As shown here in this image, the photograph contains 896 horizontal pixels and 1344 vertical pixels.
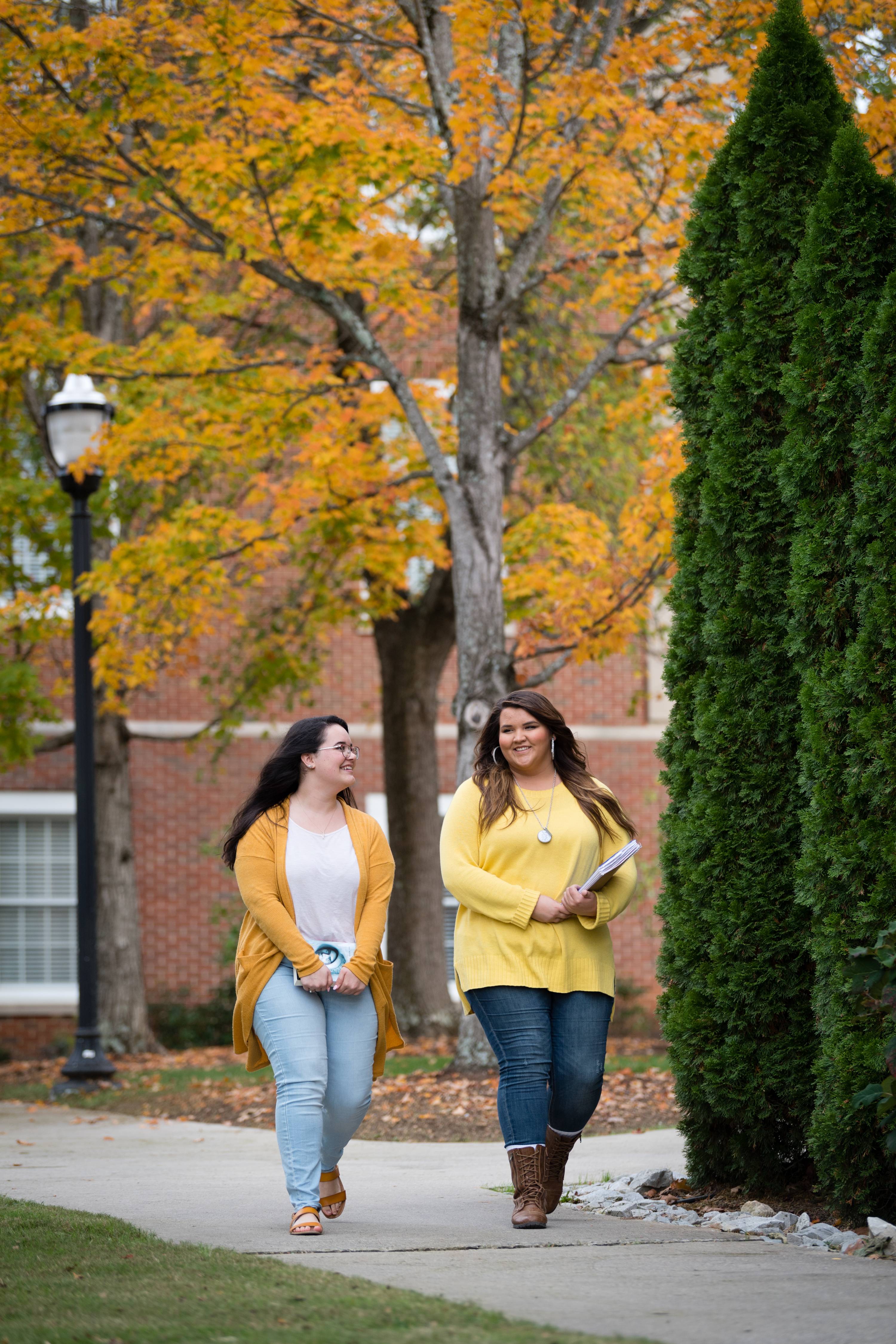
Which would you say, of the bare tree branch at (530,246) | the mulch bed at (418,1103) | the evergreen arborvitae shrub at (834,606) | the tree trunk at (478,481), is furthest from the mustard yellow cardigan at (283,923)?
the bare tree branch at (530,246)

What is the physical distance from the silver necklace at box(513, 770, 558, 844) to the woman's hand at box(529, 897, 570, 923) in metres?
0.22

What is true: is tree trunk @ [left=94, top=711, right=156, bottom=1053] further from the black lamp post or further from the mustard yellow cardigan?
the mustard yellow cardigan

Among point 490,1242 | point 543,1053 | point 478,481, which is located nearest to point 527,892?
point 543,1053

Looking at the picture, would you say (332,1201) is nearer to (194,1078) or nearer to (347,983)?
(347,983)

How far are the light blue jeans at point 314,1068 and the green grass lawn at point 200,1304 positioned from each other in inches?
21.4

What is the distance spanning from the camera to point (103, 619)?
1205 cm

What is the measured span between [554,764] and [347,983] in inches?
45.0

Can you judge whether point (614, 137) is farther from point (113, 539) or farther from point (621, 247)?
point (113, 539)

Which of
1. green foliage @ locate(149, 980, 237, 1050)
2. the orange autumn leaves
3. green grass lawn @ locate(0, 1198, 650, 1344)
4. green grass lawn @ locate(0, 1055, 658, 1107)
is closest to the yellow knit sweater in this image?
green grass lawn @ locate(0, 1198, 650, 1344)

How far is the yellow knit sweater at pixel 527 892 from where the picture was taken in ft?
17.6

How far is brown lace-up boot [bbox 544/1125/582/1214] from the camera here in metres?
5.53

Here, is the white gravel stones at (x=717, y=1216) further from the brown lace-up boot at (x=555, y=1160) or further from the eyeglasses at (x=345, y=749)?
the eyeglasses at (x=345, y=749)

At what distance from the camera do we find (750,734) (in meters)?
5.65

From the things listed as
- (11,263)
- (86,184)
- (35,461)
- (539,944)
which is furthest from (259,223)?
(539,944)
